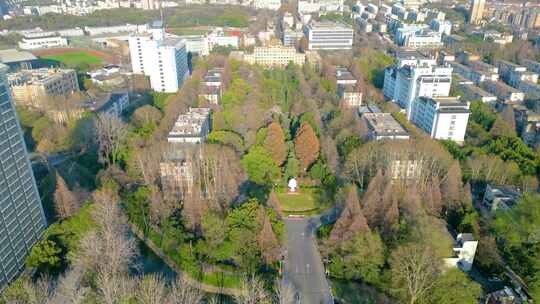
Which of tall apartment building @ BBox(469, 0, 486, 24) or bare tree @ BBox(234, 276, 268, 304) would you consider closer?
bare tree @ BBox(234, 276, 268, 304)

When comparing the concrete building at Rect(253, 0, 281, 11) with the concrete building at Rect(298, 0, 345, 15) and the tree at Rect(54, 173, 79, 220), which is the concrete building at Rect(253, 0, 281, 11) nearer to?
the concrete building at Rect(298, 0, 345, 15)

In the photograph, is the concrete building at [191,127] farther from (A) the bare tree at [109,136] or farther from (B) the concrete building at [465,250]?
(B) the concrete building at [465,250]

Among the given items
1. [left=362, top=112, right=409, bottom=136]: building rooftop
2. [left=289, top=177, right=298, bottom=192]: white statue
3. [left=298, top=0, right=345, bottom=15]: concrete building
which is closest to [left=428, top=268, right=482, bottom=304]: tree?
[left=289, top=177, right=298, bottom=192]: white statue

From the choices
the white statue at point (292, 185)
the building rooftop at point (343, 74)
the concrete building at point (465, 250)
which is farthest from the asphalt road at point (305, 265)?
the building rooftop at point (343, 74)

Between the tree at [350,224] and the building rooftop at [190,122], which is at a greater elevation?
the building rooftop at [190,122]

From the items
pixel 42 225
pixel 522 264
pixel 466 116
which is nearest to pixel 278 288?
pixel 522 264

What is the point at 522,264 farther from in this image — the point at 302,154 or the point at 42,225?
the point at 42,225
